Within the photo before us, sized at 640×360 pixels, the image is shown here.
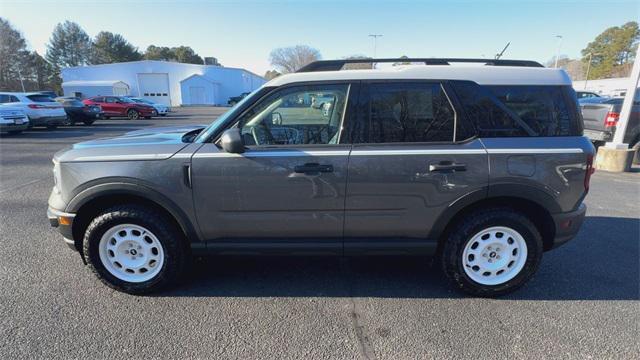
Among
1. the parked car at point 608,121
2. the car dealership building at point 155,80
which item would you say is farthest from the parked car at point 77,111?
the car dealership building at point 155,80

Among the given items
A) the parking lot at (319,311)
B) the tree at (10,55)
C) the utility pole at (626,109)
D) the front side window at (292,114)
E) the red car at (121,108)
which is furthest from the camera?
the tree at (10,55)

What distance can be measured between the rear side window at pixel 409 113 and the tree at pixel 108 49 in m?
87.9

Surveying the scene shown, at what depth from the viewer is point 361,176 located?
8.56 feet

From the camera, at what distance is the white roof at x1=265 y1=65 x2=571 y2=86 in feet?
8.81

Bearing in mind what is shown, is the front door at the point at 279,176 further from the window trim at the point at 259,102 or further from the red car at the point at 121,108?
the red car at the point at 121,108

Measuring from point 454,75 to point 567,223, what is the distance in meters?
1.57

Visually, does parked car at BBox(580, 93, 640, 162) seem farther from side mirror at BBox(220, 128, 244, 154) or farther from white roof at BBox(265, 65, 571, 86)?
side mirror at BBox(220, 128, 244, 154)

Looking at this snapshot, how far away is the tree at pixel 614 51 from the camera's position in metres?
66.4

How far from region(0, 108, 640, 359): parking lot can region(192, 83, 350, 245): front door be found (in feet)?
1.79

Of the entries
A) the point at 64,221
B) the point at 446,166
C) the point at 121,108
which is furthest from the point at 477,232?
the point at 121,108

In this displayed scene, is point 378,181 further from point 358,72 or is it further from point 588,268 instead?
point 588,268

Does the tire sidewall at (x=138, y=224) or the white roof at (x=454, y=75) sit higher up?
the white roof at (x=454, y=75)

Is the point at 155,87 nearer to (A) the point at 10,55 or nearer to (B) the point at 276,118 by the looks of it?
(A) the point at 10,55

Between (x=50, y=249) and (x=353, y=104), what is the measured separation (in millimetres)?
3648
